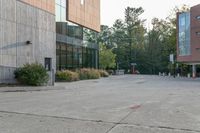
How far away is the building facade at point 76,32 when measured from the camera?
38206 mm

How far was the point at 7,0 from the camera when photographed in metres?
26.0

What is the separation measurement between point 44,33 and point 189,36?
42.0 m

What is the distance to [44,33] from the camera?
102 ft

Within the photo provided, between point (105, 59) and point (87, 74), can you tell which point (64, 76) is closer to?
point (87, 74)

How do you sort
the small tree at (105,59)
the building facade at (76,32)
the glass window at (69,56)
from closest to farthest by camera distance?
the building facade at (76,32) < the glass window at (69,56) < the small tree at (105,59)

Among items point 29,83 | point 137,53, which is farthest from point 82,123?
point 137,53

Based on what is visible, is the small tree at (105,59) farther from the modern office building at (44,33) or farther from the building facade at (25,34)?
the building facade at (25,34)

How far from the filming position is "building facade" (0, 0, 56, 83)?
2566 cm

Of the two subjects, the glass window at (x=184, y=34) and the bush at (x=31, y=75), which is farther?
the glass window at (x=184, y=34)

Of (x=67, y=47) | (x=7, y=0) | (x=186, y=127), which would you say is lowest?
(x=186, y=127)

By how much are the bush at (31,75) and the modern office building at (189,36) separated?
4399 centimetres

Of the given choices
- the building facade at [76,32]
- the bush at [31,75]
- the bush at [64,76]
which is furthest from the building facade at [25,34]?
the building facade at [76,32]

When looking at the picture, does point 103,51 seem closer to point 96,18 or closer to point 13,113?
point 96,18

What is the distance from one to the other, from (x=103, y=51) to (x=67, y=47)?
36006 mm
